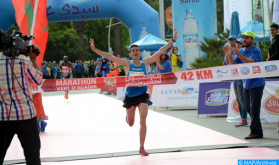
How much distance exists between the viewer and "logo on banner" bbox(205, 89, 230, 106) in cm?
883

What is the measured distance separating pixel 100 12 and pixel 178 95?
818 centimetres

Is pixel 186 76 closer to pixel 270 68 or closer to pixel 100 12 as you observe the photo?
pixel 270 68

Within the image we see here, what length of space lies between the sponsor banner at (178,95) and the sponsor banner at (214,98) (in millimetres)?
1394

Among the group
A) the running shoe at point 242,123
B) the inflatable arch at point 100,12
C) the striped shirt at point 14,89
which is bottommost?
the running shoe at point 242,123

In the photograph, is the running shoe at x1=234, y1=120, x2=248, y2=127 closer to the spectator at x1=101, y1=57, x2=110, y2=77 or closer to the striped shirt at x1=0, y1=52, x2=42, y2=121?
the striped shirt at x1=0, y1=52, x2=42, y2=121

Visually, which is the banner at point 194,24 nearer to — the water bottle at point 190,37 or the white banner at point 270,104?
the water bottle at point 190,37

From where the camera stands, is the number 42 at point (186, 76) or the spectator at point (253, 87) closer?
the spectator at point (253, 87)

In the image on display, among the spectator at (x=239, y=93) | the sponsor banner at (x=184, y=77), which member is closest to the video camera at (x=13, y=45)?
the sponsor banner at (x=184, y=77)

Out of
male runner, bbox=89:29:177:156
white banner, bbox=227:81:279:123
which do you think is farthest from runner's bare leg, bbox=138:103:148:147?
white banner, bbox=227:81:279:123

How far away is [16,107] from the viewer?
3.34 m

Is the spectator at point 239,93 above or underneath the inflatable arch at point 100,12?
underneath

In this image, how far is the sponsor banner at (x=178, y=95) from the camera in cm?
1048

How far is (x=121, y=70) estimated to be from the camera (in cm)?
1669

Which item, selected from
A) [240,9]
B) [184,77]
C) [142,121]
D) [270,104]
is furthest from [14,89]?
[240,9]
